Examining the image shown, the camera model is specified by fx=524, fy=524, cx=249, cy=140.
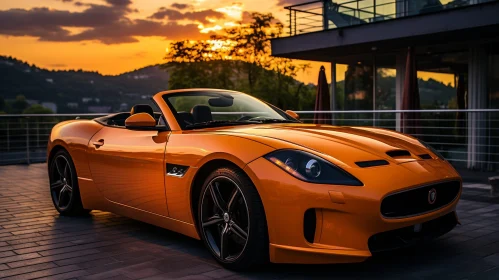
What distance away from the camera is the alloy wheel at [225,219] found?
3.58 meters

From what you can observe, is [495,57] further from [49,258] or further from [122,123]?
[49,258]

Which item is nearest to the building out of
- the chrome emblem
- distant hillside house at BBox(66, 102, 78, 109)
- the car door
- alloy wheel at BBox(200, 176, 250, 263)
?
the chrome emblem

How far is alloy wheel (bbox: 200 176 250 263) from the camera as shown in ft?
11.8

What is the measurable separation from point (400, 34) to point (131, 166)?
11.3m

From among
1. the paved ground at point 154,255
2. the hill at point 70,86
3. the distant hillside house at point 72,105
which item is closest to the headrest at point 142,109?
the paved ground at point 154,255

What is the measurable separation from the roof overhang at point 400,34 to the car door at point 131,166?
10160 mm

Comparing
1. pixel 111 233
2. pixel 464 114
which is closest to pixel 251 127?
pixel 111 233

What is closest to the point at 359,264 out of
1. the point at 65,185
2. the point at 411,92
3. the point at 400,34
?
the point at 65,185

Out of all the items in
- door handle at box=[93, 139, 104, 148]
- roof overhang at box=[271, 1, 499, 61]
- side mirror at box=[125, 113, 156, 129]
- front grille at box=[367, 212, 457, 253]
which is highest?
roof overhang at box=[271, 1, 499, 61]

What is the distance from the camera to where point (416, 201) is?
11.3ft

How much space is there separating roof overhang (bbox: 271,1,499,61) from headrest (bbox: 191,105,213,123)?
382 inches

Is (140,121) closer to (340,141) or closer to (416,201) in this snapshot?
(340,141)

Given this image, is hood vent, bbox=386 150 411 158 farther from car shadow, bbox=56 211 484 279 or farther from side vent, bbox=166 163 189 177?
side vent, bbox=166 163 189 177

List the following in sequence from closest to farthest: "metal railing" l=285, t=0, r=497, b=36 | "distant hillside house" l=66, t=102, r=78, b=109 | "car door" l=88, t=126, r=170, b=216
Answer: "car door" l=88, t=126, r=170, b=216 < "metal railing" l=285, t=0, r=497, b=36 < "distant hillside house" l=66, t=102, r=78, b=109
